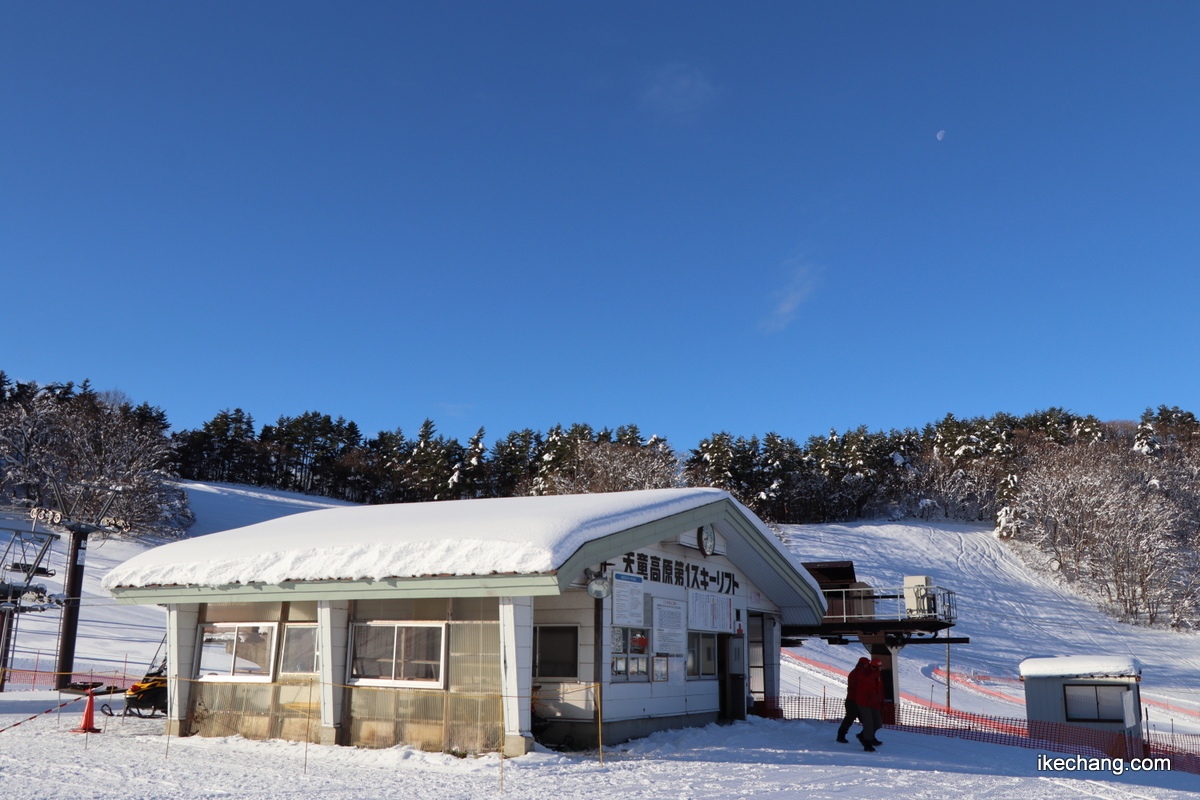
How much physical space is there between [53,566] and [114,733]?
2716 centimetres

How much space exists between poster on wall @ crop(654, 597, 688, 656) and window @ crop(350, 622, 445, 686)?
12.5ft

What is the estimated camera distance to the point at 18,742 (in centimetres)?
1295

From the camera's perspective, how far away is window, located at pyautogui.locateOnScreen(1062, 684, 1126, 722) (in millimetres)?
17578

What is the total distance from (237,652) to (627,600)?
659 cm

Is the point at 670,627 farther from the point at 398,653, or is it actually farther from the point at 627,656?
the point at 398,653

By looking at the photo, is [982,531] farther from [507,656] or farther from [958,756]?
[507,656]

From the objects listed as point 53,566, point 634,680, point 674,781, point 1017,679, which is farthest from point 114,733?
point 1017,679

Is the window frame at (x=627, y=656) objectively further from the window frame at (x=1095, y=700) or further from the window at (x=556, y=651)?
the window frame at (x=1095, y=700)

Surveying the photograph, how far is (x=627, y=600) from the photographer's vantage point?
13.5 meters

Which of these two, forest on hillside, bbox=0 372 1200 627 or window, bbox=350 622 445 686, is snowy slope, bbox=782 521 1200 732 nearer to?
forest on hillside, bbox=0 372 1200 627

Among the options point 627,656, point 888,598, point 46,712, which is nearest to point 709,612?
point 627,656

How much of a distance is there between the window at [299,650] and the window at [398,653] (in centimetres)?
96

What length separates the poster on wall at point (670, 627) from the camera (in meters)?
14.5

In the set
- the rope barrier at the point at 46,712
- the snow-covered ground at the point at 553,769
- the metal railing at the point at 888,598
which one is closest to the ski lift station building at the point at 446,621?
the snow-covered ground at the point at 553,769
